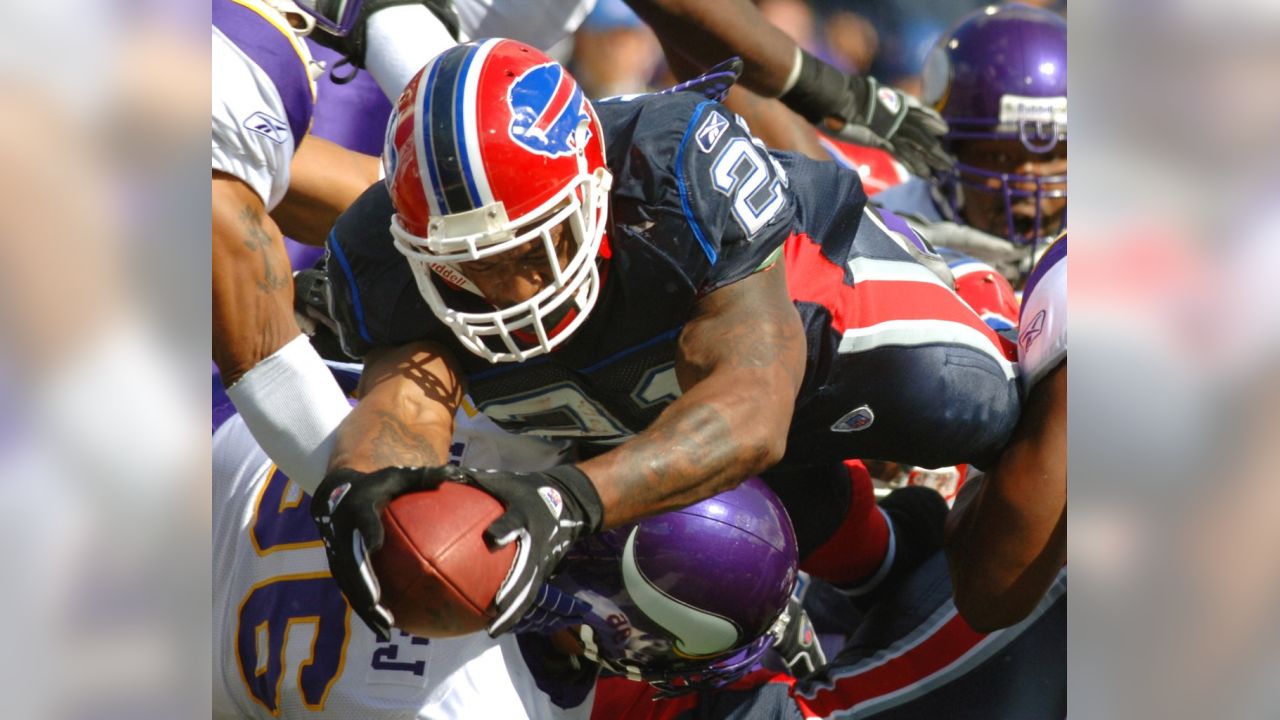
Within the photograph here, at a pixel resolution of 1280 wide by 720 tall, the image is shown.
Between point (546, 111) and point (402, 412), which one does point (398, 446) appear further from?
point (546, 111)

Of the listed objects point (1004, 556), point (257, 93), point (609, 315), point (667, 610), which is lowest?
point (1004, 556)

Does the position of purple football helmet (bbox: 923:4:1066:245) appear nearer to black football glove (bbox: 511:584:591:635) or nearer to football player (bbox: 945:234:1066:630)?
football player (bbox: 945:234:1066:630)

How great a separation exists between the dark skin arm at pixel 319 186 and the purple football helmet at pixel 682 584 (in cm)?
111

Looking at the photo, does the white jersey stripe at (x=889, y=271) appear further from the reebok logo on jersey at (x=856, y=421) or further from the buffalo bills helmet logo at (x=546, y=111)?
the buffalo bills helmet logo at (x=546, y=111)

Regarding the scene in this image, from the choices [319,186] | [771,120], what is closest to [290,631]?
[319,186]

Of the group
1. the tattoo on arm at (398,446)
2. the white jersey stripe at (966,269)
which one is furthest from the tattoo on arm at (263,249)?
the white jersey stripe at (966,269)

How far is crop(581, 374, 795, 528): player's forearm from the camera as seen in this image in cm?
169

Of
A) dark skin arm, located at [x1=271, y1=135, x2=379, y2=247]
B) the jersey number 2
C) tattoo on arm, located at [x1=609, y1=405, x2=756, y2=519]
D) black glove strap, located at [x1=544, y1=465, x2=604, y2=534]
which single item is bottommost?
dark skin arm, located at [x1=271, y1=135, x2=379, y2=247]

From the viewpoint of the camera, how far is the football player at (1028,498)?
2.34 meters

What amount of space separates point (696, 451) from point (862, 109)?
5.75 ft

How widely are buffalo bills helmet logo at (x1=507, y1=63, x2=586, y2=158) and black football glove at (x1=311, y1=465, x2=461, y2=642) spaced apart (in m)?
0.48

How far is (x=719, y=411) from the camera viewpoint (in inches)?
70.7

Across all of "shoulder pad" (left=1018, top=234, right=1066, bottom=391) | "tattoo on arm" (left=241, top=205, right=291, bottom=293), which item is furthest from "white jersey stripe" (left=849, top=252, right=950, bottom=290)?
"tattoo on arm" (left=241, top=205, right=291, bottom=293)
